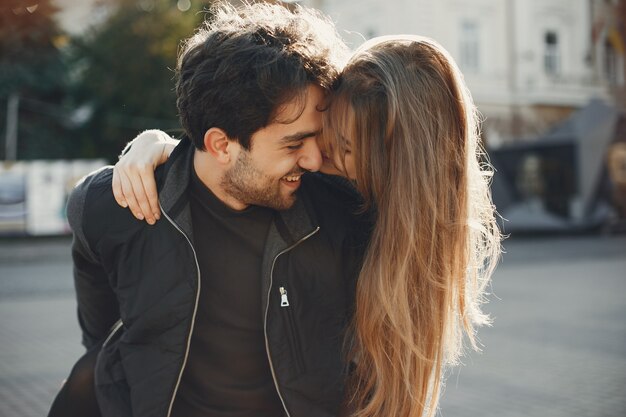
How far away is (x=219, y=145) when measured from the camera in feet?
7.75

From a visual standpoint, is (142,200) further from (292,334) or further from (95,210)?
(292,334)

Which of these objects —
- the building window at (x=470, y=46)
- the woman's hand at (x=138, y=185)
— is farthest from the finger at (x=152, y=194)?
the building window at (x=470, y=46)

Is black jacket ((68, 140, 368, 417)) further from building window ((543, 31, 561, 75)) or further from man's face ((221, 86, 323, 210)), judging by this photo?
building window ((543, 31, 561, 75))

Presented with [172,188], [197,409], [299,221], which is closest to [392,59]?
[299,221]

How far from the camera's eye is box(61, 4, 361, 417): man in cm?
221

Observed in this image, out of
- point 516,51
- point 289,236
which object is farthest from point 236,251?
point 516,51

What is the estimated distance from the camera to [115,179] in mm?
2328

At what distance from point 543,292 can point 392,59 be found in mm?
9604

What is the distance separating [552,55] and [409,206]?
2741 cm

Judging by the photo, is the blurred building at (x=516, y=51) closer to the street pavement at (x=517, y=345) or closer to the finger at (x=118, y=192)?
the street pavement at (x=517, y=345)

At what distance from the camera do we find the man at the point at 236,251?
86.8 inches

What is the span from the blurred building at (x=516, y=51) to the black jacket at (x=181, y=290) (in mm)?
23288

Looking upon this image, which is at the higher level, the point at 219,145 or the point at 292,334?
the point at 219,145

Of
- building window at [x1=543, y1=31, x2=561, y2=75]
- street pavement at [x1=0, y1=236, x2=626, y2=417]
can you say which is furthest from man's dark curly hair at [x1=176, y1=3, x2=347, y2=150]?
building window at [x1=543, y1=31, x2=561, y2=75]
